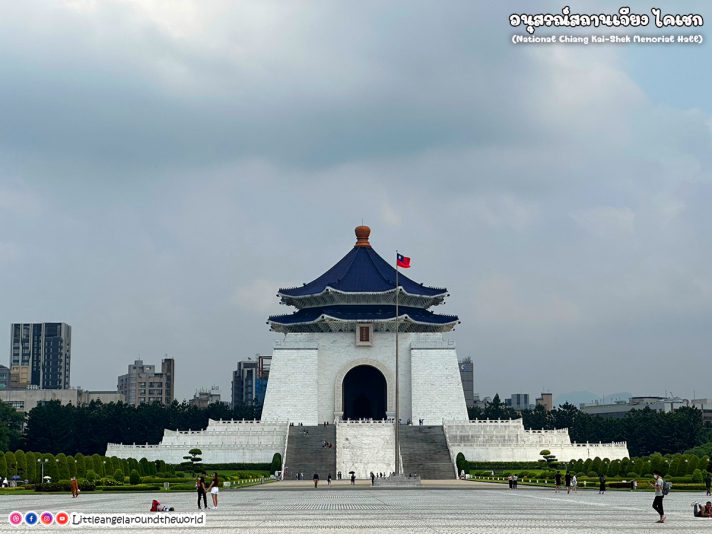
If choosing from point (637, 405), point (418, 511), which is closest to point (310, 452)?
point (418, 511)

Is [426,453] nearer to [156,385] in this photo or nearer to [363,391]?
[363,391]

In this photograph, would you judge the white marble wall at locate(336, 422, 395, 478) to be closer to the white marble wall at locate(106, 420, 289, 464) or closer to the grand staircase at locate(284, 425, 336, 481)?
the grand staircase at locate(284, 425, 336, 481)

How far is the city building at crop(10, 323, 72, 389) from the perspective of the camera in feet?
514

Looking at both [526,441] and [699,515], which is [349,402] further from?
[699,515]

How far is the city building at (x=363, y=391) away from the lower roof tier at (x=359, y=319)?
8 centimetres

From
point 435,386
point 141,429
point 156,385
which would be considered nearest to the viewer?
point 435,386

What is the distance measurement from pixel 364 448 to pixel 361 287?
14218mm

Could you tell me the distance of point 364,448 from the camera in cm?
5647

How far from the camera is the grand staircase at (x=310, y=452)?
53188 millimetres

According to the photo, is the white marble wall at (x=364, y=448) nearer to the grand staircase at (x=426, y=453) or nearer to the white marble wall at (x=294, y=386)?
the grand staircase at (x=426, y=453)

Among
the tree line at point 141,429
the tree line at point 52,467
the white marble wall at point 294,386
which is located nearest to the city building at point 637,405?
the tree line at point 141,429

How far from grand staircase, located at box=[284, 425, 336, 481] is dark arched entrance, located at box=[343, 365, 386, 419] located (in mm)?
12372

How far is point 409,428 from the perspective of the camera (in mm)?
59938

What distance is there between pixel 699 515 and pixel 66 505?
15.9 meters
